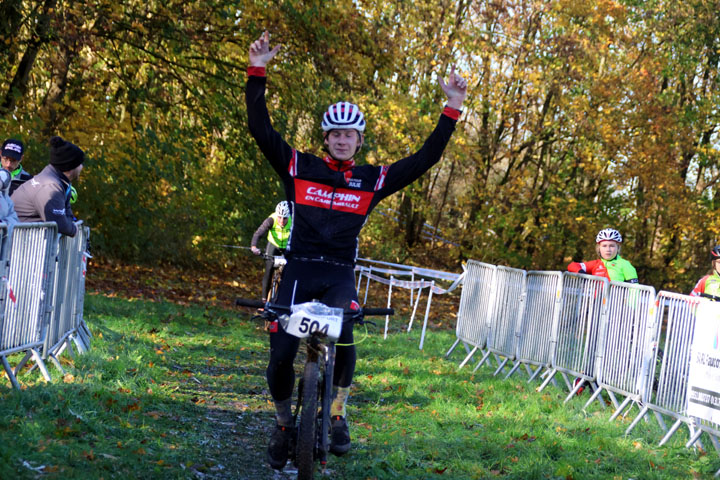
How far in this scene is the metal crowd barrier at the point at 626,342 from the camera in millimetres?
8242

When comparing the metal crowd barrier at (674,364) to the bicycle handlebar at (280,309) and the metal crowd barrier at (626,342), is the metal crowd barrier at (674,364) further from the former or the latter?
the bicycle handlebar at (280,309)

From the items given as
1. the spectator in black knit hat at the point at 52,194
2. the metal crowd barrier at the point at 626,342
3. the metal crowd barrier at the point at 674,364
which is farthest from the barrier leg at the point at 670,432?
the spectator in black knit hat at the point at 52,194

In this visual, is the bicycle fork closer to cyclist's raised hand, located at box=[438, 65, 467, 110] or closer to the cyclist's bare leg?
the cyclist's bare leg

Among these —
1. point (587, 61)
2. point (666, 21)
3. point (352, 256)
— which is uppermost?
point (666, 21)

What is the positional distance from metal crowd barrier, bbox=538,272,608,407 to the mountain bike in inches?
193

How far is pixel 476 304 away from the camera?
12.6 meters

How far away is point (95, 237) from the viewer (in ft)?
67.5

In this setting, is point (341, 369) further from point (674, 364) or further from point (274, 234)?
point (274, 234)

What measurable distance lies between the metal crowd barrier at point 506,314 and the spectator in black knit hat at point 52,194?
551 centimetres

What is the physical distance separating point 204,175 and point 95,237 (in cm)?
416

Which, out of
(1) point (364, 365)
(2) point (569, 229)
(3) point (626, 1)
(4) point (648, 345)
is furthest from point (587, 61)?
(4) point (648, 345)

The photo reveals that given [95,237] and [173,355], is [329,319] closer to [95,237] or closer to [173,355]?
[173,355]

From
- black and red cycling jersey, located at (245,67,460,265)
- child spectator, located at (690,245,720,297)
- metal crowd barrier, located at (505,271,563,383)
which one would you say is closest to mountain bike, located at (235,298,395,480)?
black and red cycling jersey, located at (245,67,460,265)

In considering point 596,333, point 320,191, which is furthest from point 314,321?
point 596,333
